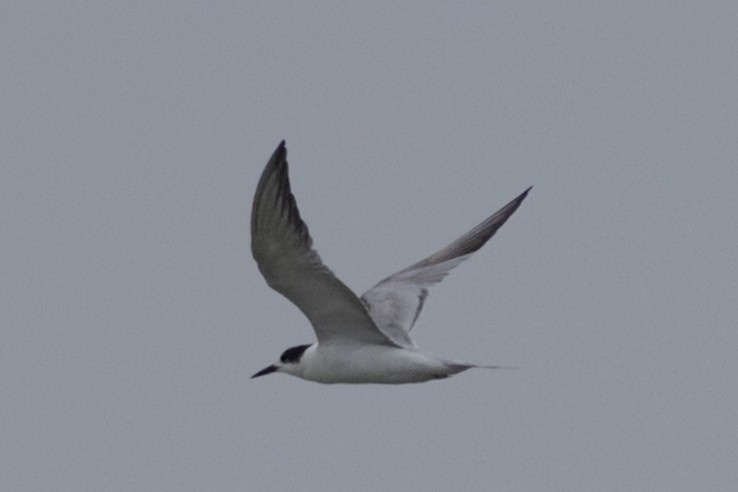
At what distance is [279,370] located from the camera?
12.4m

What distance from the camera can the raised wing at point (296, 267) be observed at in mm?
10375

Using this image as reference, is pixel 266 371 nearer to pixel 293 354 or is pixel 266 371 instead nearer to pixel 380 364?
pixel 293 354

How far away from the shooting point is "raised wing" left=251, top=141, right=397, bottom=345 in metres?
10.4

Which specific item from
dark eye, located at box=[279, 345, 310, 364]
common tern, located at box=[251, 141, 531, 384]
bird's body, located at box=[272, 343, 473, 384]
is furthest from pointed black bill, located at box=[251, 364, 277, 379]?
bird's body, located at box=[272, 343, 473, 384]

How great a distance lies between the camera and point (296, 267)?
35.4 ft

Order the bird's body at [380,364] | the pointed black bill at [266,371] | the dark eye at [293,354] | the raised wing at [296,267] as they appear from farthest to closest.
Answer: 1. the pointed black bill at [266,371]
2. the dark eye at [293,354]
3. the bird's body at [380,364]
4. the raised wing at [296,267]

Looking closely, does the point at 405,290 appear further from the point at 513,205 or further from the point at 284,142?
the point at 284,142

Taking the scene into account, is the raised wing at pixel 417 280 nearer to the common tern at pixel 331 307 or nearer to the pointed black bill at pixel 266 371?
the common tern at pixel 331 307

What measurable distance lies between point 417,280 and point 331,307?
8.26ft

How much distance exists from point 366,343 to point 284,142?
198 centimetres

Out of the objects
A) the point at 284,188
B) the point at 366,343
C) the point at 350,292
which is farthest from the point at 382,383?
the point at 284,188

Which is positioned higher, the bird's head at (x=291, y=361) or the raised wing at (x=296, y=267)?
the raised wing at (x=296, y=267)

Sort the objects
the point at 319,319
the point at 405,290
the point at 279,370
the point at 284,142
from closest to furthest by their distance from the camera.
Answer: the point at 284,142 < the point at 319,319 < the point at 279,370 < the point at 405,290

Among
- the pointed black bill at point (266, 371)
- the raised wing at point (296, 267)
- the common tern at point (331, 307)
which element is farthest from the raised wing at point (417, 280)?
the raised wing at point (296, 267)
